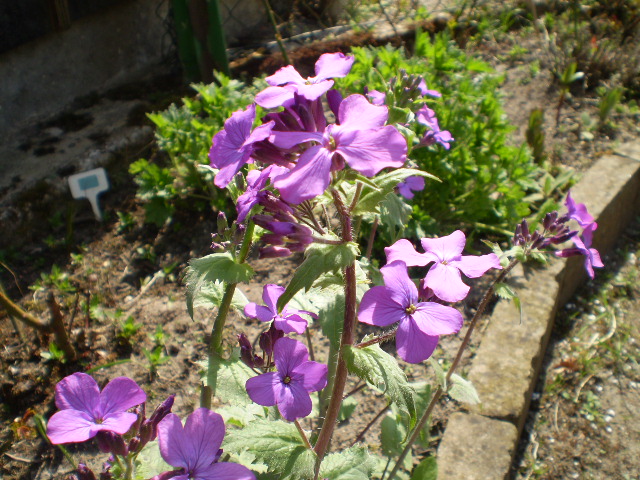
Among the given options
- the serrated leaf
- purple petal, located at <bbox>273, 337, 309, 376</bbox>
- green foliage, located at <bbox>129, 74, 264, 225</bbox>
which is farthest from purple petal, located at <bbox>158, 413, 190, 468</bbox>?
green foliage, located at <bbox>129, 74, 264, 225</bbox>

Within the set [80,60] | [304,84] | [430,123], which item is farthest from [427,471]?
[80,60]

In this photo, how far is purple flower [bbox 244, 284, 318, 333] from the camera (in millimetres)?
1422

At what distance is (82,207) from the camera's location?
3.32 m

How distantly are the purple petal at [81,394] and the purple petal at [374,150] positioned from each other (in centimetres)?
76

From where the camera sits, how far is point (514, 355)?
2.54m

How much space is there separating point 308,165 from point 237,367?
0.71 m

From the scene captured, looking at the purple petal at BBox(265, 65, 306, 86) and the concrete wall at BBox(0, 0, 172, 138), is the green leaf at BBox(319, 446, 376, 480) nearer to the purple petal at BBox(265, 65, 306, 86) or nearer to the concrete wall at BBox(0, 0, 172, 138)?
the purple petal at BBox(265, 65, 306, 86)

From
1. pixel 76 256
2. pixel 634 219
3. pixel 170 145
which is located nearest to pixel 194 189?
pixel 170 145

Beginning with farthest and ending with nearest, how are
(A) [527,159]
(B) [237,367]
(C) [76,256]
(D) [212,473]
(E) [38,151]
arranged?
(E) [38,151] < (A) [527,159] < (C) [76,256] < (B) [237,367] < (D) [212,473]

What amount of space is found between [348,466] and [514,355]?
4.31 feet

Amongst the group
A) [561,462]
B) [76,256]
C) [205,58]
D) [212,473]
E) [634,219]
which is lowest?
[561,462]

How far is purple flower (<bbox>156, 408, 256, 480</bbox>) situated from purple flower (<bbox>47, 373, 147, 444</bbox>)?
0.27 ft

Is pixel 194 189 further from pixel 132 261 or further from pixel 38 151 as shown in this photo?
pixel 38 151

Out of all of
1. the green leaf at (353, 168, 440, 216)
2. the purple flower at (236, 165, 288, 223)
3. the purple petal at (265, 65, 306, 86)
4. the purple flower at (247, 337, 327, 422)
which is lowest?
the purple flower at (247, 337, 327, 422)
